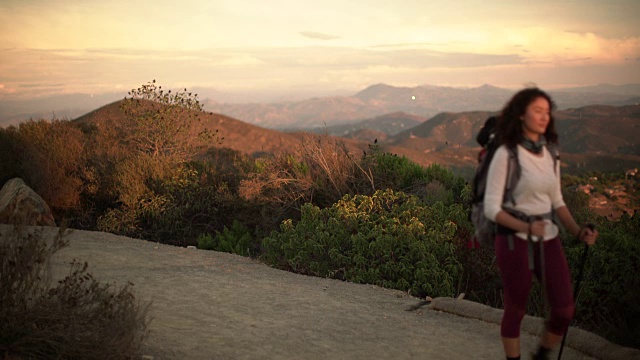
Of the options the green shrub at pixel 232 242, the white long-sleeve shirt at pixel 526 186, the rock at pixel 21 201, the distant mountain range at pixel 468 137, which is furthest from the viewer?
the distant mountain range at pixel 468 137

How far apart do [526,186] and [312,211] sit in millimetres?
5842

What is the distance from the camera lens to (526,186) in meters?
4.18

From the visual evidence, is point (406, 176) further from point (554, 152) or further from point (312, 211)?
point (554, 152)

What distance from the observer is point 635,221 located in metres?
9.65

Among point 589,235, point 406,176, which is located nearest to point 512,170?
point 589,235

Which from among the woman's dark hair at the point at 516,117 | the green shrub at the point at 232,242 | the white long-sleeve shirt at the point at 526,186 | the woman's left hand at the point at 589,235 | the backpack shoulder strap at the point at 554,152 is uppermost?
the woman's dark hair at the point at 516,117

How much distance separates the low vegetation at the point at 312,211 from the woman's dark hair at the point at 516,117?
2.71 metres

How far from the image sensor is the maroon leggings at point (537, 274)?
13.6 feet

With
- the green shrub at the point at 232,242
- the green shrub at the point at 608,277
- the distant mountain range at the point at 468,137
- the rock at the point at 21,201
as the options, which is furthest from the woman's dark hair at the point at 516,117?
the distant mountain range at the point at 468,137

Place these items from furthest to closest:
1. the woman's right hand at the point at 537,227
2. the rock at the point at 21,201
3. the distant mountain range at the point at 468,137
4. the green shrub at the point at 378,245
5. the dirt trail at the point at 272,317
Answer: the distant mountain range at the point at 468,137
the rock at the point at 21,201
the green shrub at the point at 378,245
the dirt trail at the point at 272,317
the woman's right hand at the point at 537,227

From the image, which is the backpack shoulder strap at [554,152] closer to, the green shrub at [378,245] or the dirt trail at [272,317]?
the dirt trail at [272,317]

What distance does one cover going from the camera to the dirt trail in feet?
17.6

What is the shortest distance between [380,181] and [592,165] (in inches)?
2089

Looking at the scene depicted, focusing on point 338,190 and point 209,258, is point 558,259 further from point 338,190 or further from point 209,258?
point 338,190
